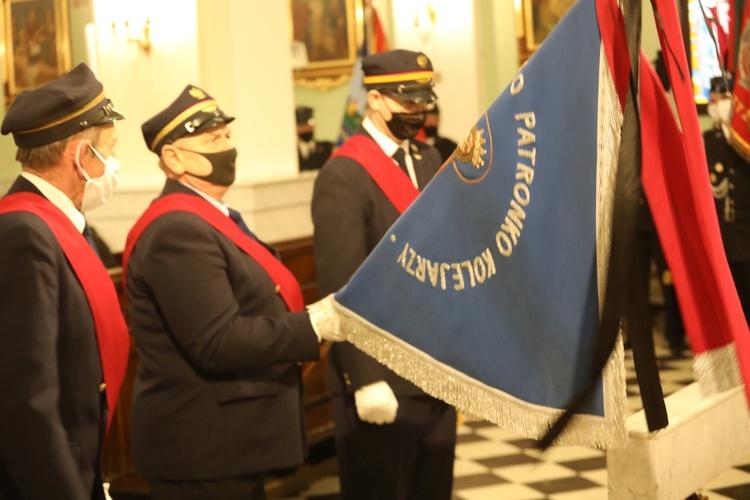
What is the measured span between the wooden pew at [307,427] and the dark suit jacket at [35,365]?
104 inches

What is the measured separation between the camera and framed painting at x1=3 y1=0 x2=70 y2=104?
860 centimetres

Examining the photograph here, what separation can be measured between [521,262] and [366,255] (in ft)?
4.83

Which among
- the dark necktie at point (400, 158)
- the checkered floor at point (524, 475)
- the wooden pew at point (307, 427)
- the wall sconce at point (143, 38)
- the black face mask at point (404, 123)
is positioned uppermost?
the wall sconce at point (143, 38)

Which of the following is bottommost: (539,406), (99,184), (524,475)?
(524,475)

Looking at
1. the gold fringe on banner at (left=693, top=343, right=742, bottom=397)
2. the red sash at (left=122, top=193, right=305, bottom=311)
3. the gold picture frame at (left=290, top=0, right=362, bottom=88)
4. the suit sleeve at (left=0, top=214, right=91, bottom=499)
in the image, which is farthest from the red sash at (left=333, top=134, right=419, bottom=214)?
the gold picture frame at (left=290, top=0, right=362, bottom=88)

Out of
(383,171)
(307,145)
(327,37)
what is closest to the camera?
(383,171)

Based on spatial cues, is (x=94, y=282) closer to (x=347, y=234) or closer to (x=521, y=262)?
(x=521, y=262)

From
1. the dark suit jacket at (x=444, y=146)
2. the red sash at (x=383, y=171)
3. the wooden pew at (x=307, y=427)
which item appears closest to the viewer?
the red sash at (x=383, y=171)

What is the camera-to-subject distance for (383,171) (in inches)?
146

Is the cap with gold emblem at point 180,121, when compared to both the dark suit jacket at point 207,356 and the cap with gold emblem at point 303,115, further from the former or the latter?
the cap with gold emblem at point 303,115

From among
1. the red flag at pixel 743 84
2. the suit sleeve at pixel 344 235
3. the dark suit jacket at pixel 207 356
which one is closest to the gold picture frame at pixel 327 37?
the red flag at pixel 743 84

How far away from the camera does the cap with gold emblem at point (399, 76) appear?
3797mm

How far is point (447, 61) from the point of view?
10773mm

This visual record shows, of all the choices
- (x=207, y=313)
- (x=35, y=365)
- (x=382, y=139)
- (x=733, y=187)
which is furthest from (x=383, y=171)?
(x=733, y=187)
